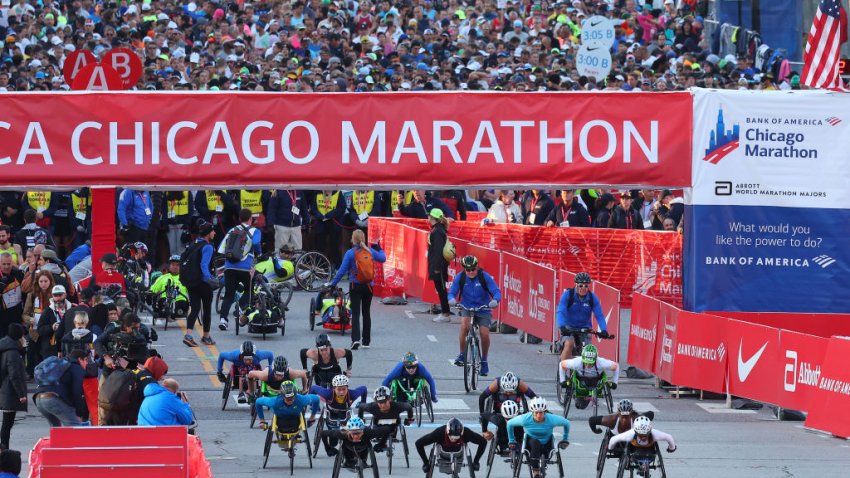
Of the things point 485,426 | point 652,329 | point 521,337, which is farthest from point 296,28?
point 485,426

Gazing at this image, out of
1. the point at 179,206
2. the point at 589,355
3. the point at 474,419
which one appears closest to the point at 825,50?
the point at 589,355

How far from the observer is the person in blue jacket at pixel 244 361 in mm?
21750

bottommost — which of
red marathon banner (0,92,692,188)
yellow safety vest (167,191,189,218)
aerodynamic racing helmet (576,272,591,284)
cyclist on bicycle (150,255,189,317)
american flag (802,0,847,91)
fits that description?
cyclist on bicycle (150,255,189,317)

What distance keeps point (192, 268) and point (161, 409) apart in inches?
346

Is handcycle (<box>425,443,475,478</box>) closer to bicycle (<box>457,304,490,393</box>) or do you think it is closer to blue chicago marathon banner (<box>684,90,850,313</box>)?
bicycle (<box>457,304,490,393</box>)

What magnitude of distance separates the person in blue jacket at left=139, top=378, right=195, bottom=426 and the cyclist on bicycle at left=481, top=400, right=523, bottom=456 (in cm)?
347

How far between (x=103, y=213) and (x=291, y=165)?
287 centimetres

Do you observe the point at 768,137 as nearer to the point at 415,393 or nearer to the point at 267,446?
the point at 415,393

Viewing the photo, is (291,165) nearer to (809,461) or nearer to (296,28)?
(809,461)

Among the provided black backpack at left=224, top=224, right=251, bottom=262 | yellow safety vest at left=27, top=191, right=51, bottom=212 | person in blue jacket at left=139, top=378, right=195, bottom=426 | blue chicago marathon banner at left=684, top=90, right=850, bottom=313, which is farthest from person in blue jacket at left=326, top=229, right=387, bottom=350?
person in blue jacket at left=139, top=378, right=195, bottom=426

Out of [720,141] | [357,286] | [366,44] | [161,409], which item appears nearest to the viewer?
[161,409]

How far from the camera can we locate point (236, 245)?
2694cm

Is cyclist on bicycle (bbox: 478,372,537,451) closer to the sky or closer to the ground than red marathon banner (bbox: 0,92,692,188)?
closer to the ground

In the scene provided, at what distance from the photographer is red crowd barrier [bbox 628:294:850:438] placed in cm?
2139
